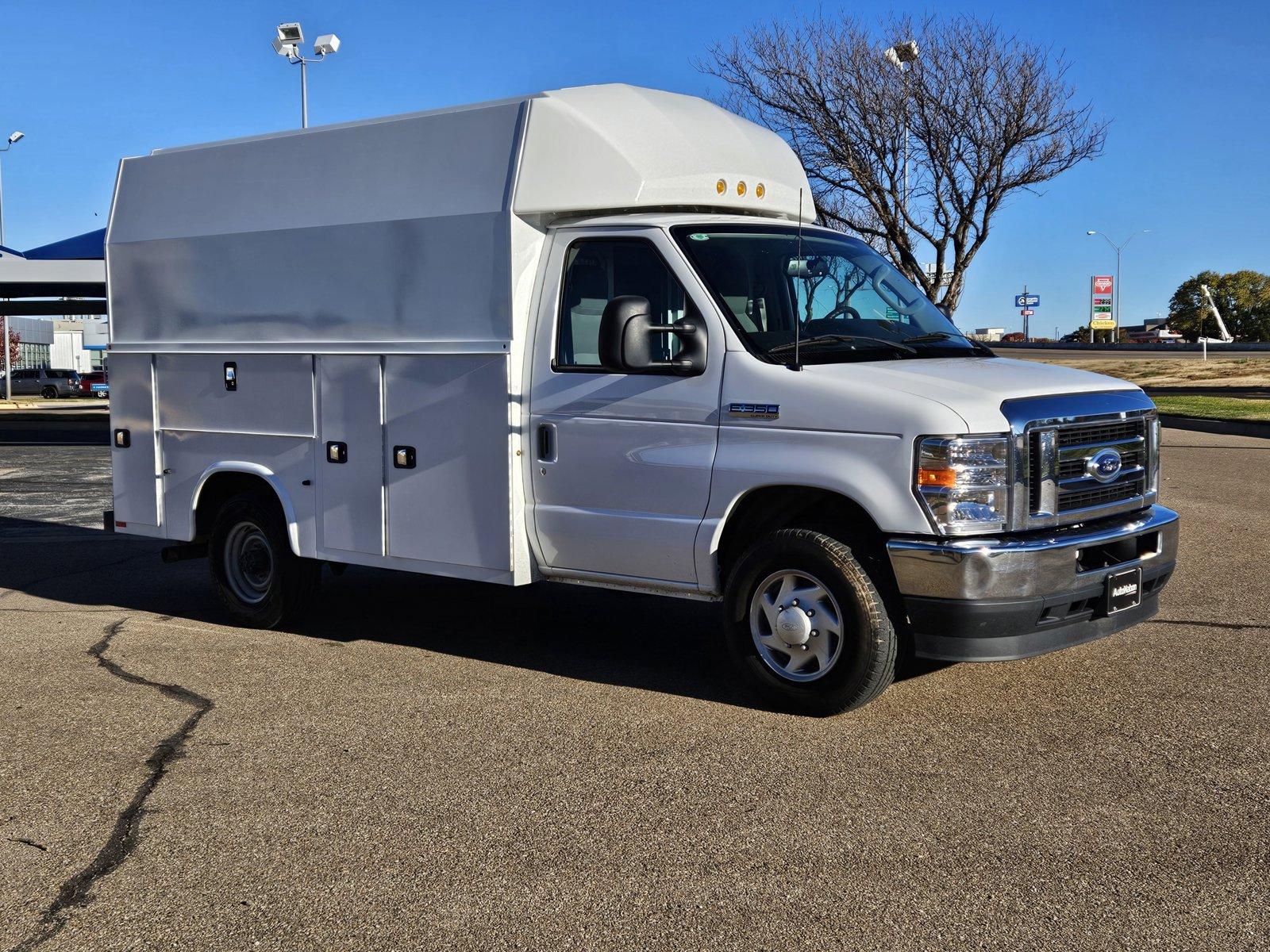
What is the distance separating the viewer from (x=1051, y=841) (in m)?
4.48

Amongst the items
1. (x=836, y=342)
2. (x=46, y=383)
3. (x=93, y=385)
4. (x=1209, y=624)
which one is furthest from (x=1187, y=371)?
(x=46, y=383)

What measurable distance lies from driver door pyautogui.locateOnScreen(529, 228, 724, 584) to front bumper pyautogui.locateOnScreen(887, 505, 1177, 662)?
1.12 m

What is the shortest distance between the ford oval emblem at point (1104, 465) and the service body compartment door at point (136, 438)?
556 centimetres

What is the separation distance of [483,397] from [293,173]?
1968mm

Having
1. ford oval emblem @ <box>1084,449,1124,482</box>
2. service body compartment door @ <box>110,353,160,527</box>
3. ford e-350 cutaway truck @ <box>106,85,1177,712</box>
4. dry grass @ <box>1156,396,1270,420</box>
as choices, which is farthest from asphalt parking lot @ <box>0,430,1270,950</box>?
dry grass @ <box>1156,396,1270,420</box>

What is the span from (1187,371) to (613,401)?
49.7 meters

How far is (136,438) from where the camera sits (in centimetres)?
845

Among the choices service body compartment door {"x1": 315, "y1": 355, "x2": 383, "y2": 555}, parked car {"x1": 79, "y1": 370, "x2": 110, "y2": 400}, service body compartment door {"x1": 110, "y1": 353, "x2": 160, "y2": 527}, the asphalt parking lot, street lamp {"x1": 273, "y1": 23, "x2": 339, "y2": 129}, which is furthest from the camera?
parked car {"x1": 79, "y1": 370, "x2": 110, "y2": 400}

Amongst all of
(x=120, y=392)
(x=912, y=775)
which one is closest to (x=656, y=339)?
(x=912, y=775)

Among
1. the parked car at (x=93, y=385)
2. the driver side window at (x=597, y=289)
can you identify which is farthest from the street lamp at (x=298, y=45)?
the parked car at (x=93, y=385)

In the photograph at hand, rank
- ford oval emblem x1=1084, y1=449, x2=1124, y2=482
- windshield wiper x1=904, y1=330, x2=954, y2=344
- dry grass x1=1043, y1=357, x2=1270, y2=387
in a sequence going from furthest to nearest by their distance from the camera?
dry grass x1=1043, y1=357, x2=1270, y2=387 < windshield wiper x1=904, y1=330, x2=954, y2=344 < ford oval emblem x1=1084, y1=449, x2=1124, y2=482

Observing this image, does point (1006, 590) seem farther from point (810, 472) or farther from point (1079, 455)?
point (810, 472)

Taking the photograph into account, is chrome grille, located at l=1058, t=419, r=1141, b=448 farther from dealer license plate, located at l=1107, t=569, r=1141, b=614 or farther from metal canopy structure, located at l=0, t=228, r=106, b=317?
metal canopy structure, located at l=0, t=228, r=106, b=317

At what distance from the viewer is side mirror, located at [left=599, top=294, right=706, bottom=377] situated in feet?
19.9
